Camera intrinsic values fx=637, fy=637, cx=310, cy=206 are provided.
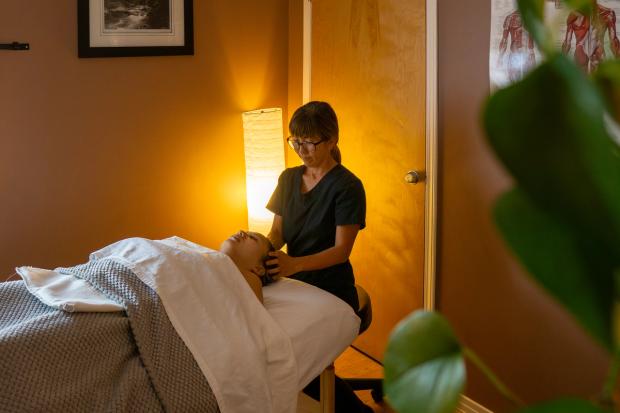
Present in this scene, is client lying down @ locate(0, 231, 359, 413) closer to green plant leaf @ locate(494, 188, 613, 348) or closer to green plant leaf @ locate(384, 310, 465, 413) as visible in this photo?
green plant leaf @ locate(384, 310, 465, 413)

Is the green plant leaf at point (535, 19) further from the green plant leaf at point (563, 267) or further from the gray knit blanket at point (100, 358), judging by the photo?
the gray knit blanket at point (100, 358)

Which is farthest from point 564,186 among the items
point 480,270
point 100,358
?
point 480,270

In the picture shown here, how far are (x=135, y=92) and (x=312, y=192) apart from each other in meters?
1.15

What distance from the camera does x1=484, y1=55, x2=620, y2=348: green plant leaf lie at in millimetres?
214

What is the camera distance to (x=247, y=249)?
6.33ft

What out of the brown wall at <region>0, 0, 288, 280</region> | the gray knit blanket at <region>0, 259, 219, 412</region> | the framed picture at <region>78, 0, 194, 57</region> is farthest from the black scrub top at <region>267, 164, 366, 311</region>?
the framed picture at <region>78, 0, 194, 57</region>

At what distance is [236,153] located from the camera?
3.10 metres

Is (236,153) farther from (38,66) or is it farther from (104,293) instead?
(104,293)

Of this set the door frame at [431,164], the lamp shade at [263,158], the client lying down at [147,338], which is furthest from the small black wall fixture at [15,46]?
the door frame at [431,164]

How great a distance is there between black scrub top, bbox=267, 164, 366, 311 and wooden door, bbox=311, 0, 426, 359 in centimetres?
47

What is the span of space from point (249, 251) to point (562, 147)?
1.73 metres

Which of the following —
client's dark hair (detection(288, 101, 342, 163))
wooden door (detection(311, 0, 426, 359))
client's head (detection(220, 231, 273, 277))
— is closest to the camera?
client's head (detection(220, 231, 273, 277))

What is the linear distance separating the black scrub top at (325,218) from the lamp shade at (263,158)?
682mm

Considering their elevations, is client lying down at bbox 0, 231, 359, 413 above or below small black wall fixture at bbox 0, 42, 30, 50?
below
